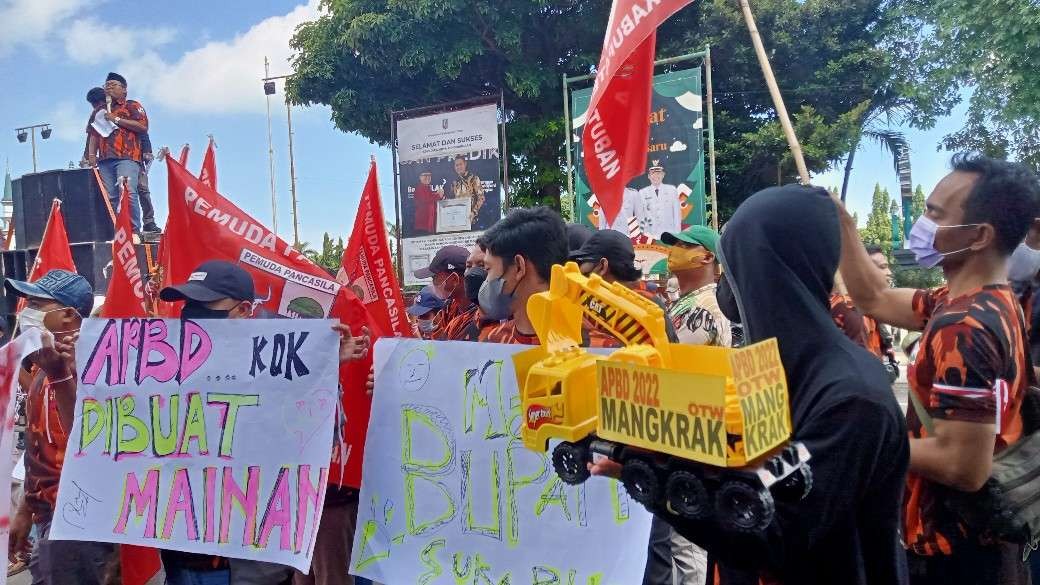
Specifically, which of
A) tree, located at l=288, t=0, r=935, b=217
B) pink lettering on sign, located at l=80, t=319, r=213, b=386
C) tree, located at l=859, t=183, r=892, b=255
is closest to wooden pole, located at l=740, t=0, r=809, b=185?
pink lettering on sign, located at l=80, t=319, r=213, b=386

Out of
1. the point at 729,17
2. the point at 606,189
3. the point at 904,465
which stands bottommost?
the point at 904,465

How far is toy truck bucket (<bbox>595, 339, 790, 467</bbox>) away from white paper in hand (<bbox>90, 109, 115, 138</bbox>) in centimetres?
836

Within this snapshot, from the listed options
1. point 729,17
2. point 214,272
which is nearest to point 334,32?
point 729,17

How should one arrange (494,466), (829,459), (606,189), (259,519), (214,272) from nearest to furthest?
(829,459) < (494,466) < (259,519) < (214,272) < (606,189)

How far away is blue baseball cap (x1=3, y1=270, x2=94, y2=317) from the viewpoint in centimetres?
333

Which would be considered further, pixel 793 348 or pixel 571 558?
pixel 571 558

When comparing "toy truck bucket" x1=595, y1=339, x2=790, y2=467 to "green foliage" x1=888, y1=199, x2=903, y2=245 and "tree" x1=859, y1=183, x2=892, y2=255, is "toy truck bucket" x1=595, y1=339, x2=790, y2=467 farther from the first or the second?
"tree" x1=859, y1=183, x2=892, y2=255

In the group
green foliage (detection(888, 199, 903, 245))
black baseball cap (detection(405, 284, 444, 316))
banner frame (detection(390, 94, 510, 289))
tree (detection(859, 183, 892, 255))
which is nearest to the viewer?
black baseball cap (detection(405, 284, 444, 316))

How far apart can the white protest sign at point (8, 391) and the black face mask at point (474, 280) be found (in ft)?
6.72

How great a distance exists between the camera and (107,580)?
336 cm

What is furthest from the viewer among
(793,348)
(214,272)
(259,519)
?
(214,272)

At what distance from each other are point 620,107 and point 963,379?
370 cm

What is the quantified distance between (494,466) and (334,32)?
1597 cm

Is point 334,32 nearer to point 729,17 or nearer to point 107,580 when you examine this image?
point 729,17
